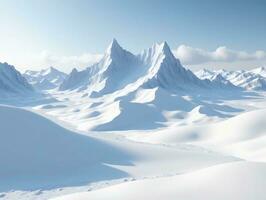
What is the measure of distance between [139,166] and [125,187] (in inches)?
460

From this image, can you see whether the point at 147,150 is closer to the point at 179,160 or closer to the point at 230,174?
the point at 179,160

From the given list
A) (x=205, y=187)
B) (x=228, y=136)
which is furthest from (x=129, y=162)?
(x=228, y=136)

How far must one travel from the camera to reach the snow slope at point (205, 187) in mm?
16297

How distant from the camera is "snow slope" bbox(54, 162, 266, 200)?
16.3m

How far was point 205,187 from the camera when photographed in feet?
56.9

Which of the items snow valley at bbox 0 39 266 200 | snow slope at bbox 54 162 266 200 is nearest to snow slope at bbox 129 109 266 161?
snow valley at bbox 0 39 266 200

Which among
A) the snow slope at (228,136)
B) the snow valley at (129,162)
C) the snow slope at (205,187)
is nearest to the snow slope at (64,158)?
the snow valley at (129,162)

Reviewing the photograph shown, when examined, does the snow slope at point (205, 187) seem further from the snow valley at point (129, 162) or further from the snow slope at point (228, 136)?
the snow slope at point (228, 136)

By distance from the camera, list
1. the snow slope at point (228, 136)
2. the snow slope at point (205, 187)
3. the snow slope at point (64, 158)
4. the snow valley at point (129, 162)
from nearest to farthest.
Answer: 1. the snow slope at point (205, 187)
2. the snow valley at point (129, 162)
3. the snow slope at point (64, 158)
4. the snow slope at point (228, 136)

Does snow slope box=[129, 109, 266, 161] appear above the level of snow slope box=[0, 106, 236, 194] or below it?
above

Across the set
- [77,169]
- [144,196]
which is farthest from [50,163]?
[144,196]

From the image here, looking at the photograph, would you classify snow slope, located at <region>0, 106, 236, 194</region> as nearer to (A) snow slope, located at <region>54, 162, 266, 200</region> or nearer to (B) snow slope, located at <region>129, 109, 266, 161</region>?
(A) snow slope, located at <region>54, 162, 266, 200</region>

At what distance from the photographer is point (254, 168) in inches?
720

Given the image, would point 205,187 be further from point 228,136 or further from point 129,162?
point 228,136
